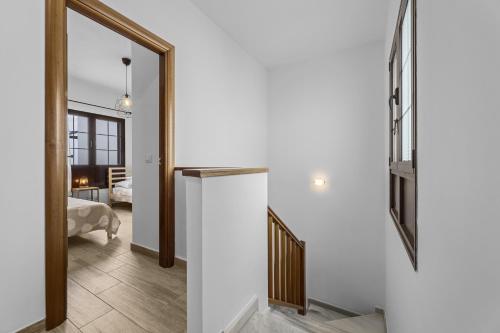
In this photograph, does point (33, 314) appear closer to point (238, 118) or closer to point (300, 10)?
point (238, 118)

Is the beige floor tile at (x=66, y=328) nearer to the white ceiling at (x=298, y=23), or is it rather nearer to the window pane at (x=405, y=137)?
the window pane at (x=405, y=137)

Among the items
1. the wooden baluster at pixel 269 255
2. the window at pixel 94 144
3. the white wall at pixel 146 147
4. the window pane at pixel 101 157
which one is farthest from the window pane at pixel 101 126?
the wooden baluster at pixel 269 255

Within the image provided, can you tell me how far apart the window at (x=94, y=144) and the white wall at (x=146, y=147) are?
3478 millimetres

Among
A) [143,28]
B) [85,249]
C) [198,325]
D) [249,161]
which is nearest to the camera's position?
[198,325]

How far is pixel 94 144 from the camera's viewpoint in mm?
5309

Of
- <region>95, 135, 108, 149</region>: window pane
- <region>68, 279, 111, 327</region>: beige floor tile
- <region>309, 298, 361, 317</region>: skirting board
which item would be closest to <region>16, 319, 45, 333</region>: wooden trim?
<region>68, 279, 111, 327</region>: beige floor tile

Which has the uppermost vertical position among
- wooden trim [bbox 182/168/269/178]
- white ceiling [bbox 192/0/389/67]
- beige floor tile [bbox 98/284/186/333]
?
white ceiling [bbox 192/0/389/67]

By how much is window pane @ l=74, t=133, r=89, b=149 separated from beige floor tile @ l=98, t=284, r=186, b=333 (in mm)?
4576

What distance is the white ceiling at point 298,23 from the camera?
2.44 m

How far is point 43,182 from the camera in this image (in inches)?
50.4

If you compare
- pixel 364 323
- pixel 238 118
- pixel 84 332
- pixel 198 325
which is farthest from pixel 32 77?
pixel 364 323

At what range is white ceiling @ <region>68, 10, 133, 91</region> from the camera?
2.95 meters

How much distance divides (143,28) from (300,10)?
1.68 m

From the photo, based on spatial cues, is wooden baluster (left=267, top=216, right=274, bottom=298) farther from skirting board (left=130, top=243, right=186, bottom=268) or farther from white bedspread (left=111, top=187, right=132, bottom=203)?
white bedspread (left=111, top=187, right=132, bottom=203)
